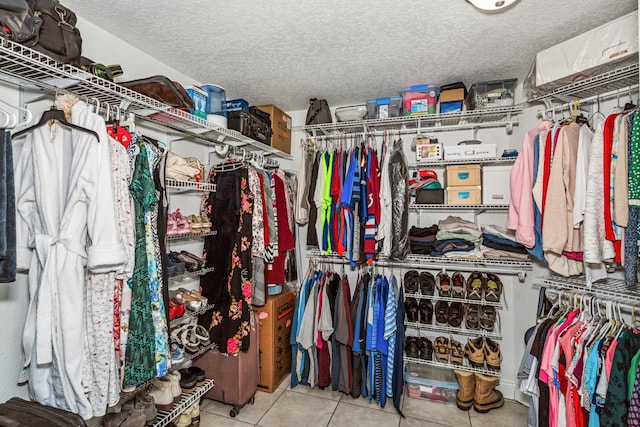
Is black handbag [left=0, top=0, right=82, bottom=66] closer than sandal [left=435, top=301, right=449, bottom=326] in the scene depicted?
Yes

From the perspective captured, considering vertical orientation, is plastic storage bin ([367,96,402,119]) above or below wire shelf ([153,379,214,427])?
above

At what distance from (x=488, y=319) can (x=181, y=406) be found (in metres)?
2.16

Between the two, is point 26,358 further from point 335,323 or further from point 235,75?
point 235,75

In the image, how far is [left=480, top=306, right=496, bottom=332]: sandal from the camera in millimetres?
2336

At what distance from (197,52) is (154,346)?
176cm

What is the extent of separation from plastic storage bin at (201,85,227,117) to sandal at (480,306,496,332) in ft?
7.93

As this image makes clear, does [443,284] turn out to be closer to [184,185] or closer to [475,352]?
[475,352]

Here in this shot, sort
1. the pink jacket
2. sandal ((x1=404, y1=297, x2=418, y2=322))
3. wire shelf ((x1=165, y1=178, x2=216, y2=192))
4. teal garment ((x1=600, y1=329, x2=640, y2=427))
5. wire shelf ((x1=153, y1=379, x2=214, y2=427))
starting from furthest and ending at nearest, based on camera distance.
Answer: sandal ((x1=404, y1=297, x2=418, y2=322)) → the pink jacket → wire shelf ((x1=165, y1=178, x2=216, y2=192)) → wire shelf ((x1=153, y1=379, x2=214, y2=427)) → teal garment ((x1=600, y1=329, x2=640, y2=427))

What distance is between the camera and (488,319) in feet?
7.70

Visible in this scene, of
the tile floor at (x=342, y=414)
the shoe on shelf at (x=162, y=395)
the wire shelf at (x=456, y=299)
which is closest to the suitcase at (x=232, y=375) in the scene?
the tile floor at (x=342, y=414)

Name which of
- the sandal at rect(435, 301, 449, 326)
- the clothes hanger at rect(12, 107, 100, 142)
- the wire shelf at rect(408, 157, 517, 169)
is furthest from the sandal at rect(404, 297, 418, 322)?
the clothes hanger at rect(12, 107, 100, 142)

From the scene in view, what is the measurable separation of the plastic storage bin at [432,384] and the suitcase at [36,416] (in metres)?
2.17

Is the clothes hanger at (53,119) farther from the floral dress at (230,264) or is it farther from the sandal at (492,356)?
the sandal at (492,356)

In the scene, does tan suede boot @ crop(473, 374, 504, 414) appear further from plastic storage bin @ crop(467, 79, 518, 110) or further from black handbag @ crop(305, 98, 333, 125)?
black handbag @ crop(305, 98, 333, 125)
